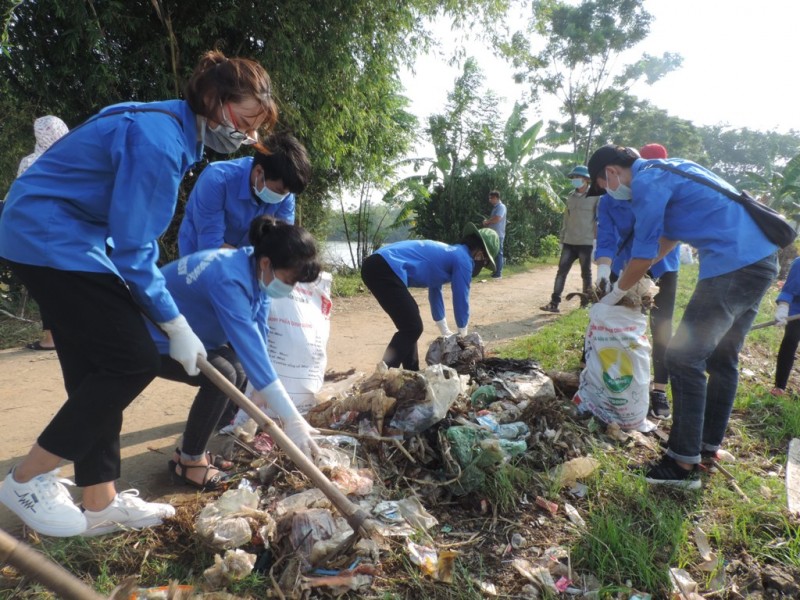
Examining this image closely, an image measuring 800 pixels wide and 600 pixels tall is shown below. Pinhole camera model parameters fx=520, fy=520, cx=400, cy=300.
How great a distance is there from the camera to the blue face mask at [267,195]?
299cm

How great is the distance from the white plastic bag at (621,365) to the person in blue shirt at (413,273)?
3.09 ft

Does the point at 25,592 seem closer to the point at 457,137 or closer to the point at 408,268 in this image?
the point at 408,268

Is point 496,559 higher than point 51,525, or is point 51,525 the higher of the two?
point 51,525

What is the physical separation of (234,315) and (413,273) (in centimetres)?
187

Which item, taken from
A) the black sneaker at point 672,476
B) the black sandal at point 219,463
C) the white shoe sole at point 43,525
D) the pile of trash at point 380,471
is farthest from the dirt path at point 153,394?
the black sneaker at point 672,476

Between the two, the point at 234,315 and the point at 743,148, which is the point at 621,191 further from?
the point at 743,148

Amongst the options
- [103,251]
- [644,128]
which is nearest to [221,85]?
[103,251]

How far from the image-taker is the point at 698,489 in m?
2.55

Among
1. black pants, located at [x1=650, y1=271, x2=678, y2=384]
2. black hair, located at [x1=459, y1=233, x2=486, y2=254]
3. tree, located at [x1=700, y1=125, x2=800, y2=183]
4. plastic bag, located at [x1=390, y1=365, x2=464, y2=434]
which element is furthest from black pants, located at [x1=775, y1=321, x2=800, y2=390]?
tree, located at [x1=700, y1=125, x2=800, y2=183]

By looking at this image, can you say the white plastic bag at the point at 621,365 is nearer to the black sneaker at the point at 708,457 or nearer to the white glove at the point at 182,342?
the black sneaker at the point at 708,457

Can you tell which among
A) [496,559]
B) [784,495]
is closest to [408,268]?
[496,559]

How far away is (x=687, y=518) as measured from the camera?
2311 millimetres

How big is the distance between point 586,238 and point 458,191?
6.59 m

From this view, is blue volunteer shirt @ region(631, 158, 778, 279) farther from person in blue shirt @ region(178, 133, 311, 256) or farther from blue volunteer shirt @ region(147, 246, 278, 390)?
blue volunteer shirt @ region(147, 246, 278, 390)
